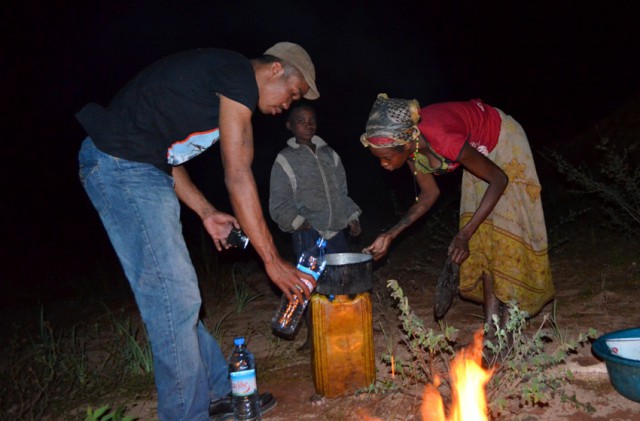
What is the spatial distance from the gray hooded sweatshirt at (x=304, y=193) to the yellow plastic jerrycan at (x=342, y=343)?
1099mm

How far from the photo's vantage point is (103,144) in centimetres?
265

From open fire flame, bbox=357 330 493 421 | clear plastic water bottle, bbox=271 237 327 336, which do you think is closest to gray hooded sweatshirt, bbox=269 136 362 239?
clear plastic water bottle, bbox=271 237 327 336

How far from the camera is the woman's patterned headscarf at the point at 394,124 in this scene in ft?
10.2

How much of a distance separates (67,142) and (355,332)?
1745 centimetres

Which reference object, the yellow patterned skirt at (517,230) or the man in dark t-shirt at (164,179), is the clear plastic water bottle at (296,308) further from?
the yellow patterned skirt at (517,230)

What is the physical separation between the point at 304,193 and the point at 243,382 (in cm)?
163

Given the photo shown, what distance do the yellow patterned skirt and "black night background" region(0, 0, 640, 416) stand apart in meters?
5.90

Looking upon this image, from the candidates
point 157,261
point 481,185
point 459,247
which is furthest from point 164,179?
point 481,185

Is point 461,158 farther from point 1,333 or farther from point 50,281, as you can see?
point 50,281

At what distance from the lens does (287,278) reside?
2.61 meters

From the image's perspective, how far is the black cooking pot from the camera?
9.73 ft

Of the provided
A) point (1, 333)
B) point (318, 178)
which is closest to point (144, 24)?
point (1, 333)

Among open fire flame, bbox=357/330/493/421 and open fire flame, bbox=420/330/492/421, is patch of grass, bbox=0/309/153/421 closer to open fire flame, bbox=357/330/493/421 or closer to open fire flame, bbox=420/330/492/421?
open fire flame, bbox=357/330/493/421

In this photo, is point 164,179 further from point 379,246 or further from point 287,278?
point 379,246
